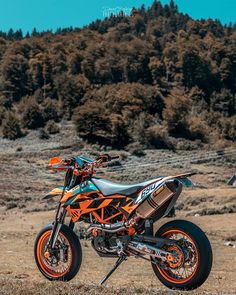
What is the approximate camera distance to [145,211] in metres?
5.34

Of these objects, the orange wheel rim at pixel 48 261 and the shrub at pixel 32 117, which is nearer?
the orange wheel rim at pixel 48 261

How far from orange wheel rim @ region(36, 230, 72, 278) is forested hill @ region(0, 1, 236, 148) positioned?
65.1 meters

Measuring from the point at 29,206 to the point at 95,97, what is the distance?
57470 mm

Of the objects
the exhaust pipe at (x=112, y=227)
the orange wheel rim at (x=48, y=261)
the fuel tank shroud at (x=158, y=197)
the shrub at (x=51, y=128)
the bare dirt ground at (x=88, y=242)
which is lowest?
the bare dirt ground at (x=88, y=242)

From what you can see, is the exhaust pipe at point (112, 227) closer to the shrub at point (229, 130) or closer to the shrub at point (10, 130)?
the shrub at point (10, 130)

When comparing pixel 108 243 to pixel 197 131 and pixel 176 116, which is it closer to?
pixel 197 131

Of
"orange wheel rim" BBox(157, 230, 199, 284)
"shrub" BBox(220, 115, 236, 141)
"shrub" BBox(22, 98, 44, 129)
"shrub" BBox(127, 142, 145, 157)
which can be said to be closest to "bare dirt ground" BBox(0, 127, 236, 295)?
"orange wheel rim" BBox(157, 230, 199, 284)

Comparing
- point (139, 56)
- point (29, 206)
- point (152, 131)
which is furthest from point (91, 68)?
point (29, 206)

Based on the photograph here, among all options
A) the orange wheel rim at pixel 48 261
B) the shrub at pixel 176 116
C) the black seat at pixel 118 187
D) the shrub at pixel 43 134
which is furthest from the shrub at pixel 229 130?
the black seat at pixel 118 187

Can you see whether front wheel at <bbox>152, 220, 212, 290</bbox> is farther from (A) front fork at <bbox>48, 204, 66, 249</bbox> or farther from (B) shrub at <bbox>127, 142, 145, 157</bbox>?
(B) shrub at <bbox>127, 142, 145, 157</bbox>

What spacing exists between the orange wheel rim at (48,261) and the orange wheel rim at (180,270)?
1208mm

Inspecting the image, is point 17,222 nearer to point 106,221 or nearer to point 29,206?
point 29,206

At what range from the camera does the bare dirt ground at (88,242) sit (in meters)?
6.50

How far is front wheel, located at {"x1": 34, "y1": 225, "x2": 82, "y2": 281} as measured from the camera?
601 cm
